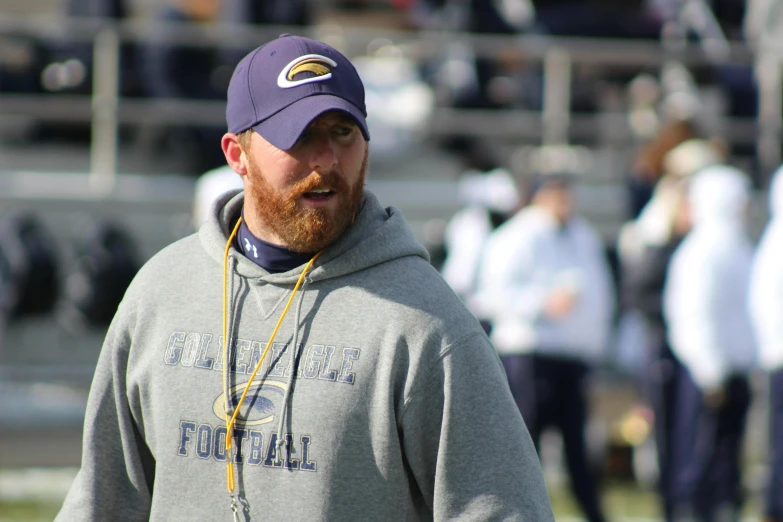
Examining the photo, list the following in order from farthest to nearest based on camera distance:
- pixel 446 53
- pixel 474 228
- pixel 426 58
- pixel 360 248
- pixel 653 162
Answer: pixel 426 58
pixel 446 53
pixel 653 162
pixel 474 228
pixel 360 248

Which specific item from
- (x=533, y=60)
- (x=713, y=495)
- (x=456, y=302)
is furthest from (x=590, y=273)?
(x=456, y=302)

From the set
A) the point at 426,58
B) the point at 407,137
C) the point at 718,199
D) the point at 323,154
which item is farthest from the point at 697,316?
the point at 323,154

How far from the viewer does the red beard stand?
2.28 meters

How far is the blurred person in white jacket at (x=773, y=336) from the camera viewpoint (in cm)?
638

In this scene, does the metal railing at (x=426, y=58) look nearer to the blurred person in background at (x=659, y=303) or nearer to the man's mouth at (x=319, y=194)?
the blurred person in background at (x=659, y=303)

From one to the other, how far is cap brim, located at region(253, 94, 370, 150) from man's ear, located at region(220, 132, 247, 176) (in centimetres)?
12

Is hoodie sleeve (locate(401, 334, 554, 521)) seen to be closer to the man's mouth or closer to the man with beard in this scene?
the man with beard

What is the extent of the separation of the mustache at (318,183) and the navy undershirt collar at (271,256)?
0.14 meters

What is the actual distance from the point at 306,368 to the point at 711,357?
4.80 m

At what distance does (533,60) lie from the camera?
10.2m

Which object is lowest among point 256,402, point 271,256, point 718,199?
point 256,402

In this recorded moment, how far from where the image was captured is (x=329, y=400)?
222 cm

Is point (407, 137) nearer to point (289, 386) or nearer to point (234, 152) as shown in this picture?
point (234, 152)

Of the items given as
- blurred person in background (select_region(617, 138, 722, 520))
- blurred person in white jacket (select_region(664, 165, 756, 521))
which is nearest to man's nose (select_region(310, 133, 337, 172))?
blurred person in white jacket (select_region(664, 165, 756, 521))
